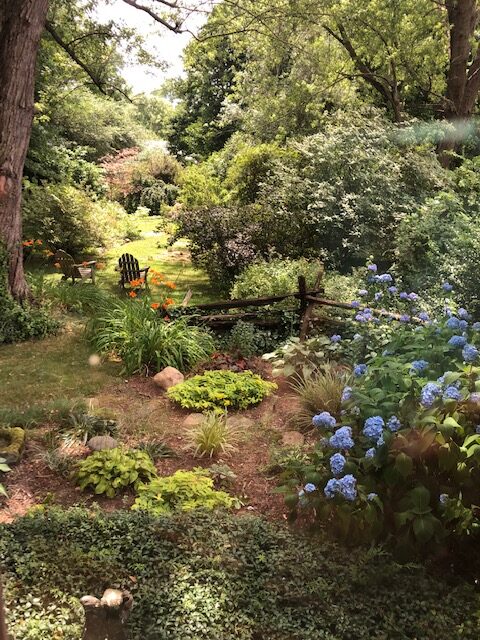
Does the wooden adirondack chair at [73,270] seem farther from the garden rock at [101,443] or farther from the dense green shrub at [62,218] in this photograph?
the garden rock at [101,443]

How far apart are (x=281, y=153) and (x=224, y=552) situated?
1051 centimetres

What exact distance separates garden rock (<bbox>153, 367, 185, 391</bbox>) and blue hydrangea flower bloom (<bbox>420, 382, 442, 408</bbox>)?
3.73 meters

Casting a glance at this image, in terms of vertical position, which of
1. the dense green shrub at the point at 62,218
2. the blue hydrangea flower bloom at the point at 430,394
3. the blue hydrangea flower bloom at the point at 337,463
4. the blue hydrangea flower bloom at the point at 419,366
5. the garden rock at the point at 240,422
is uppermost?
the dense green shrub at the point at 62,218

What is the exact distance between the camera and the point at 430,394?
2930 mm

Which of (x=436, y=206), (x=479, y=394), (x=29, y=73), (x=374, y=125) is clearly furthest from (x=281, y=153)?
(x=479, y=394)

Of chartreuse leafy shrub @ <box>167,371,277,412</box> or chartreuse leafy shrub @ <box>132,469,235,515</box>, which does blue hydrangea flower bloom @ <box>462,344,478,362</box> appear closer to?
chartreuse leafy shrub @ <box>132,469,235,515</box>

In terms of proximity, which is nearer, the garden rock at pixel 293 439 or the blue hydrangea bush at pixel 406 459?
the blue hydrangea bush at pixel 406 459

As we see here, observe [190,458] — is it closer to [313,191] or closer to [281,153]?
[313,191]

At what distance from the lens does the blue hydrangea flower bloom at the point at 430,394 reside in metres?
2.92

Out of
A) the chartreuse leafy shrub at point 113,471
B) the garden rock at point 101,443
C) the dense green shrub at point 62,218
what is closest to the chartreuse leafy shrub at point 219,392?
the garden rock at point 101,443

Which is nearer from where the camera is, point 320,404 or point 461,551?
point 461,551

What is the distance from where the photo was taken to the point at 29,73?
7.73 metres

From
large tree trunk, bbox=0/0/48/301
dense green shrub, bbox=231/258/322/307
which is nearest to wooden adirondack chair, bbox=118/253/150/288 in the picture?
dense green shrub, bbox=231/258/322/307

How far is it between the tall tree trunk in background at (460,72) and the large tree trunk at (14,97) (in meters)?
9.11
